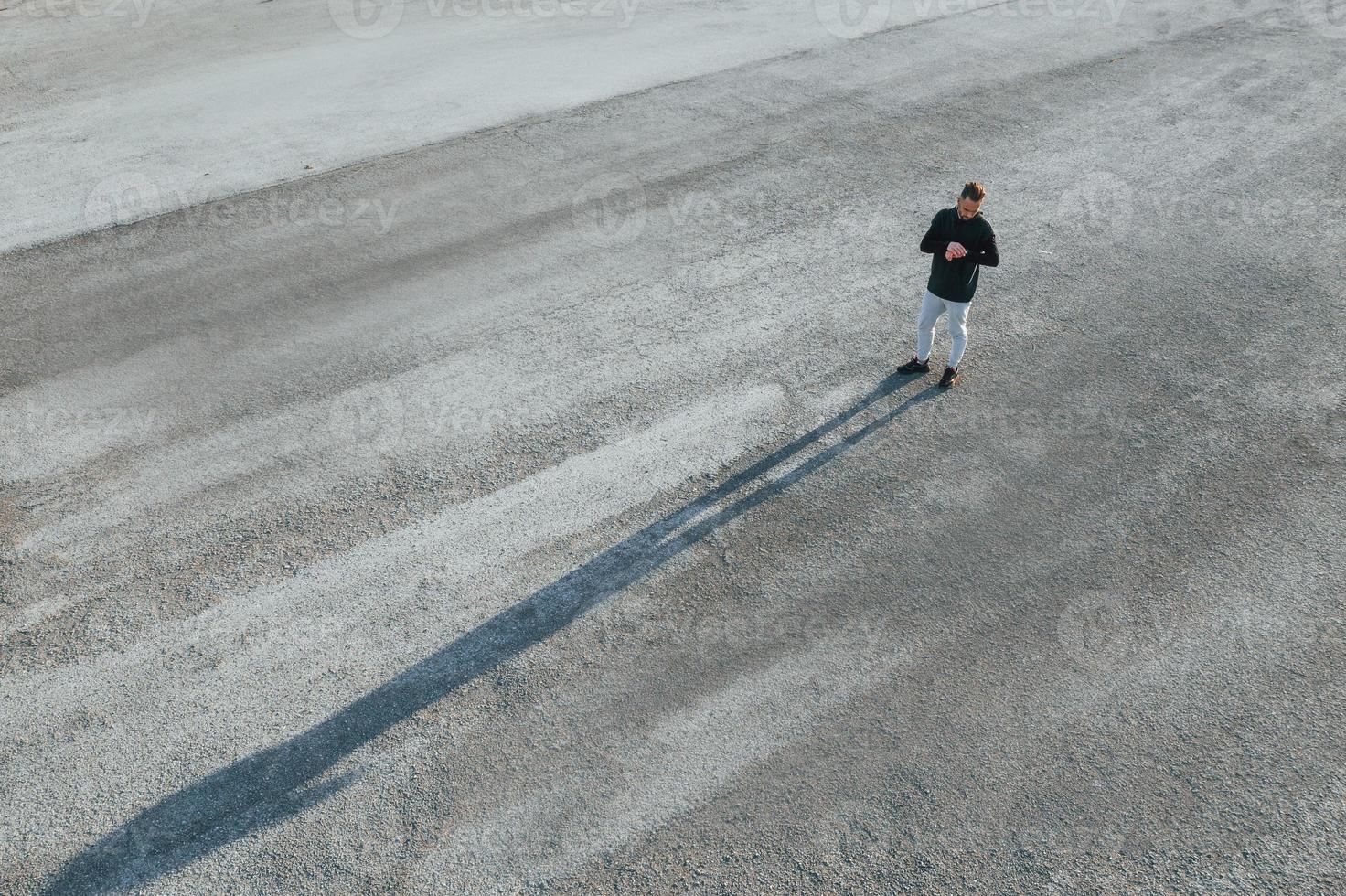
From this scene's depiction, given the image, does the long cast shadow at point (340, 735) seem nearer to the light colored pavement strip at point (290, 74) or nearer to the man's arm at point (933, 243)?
the man's arm at point (933, 243)

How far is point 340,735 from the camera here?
5.72m

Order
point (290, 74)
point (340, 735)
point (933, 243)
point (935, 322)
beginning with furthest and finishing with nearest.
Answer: point (290, 74), point (935, 322), point (933, 243), point (340, 735)

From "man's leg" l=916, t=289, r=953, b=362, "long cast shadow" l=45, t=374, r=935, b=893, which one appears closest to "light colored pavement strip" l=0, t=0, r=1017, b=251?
"long cast shadow" l=45, t=374, r=935, b=893

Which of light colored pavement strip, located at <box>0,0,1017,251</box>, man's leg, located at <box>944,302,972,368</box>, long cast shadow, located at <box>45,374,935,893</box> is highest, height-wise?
light colored pavement strip, located at <box>0,0,1017,251</box>

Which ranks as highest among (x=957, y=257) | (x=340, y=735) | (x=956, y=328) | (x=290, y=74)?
(x=290, y=74)

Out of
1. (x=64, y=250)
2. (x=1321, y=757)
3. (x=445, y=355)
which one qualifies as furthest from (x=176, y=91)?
(x=1321, y=757)

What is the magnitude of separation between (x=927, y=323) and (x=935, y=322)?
0.06 m

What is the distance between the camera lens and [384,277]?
988 cm

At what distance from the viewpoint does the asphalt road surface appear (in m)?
5.28

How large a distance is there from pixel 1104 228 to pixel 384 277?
7362 mm

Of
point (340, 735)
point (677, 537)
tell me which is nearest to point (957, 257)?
point (677, 537)

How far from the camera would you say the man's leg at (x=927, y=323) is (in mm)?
8156

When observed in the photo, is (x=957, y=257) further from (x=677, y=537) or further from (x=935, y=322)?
(x=677, y=537)

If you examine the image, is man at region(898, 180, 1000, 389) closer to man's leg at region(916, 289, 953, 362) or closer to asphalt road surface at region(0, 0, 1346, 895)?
man's leg at region(916, 289, 953, 362)
